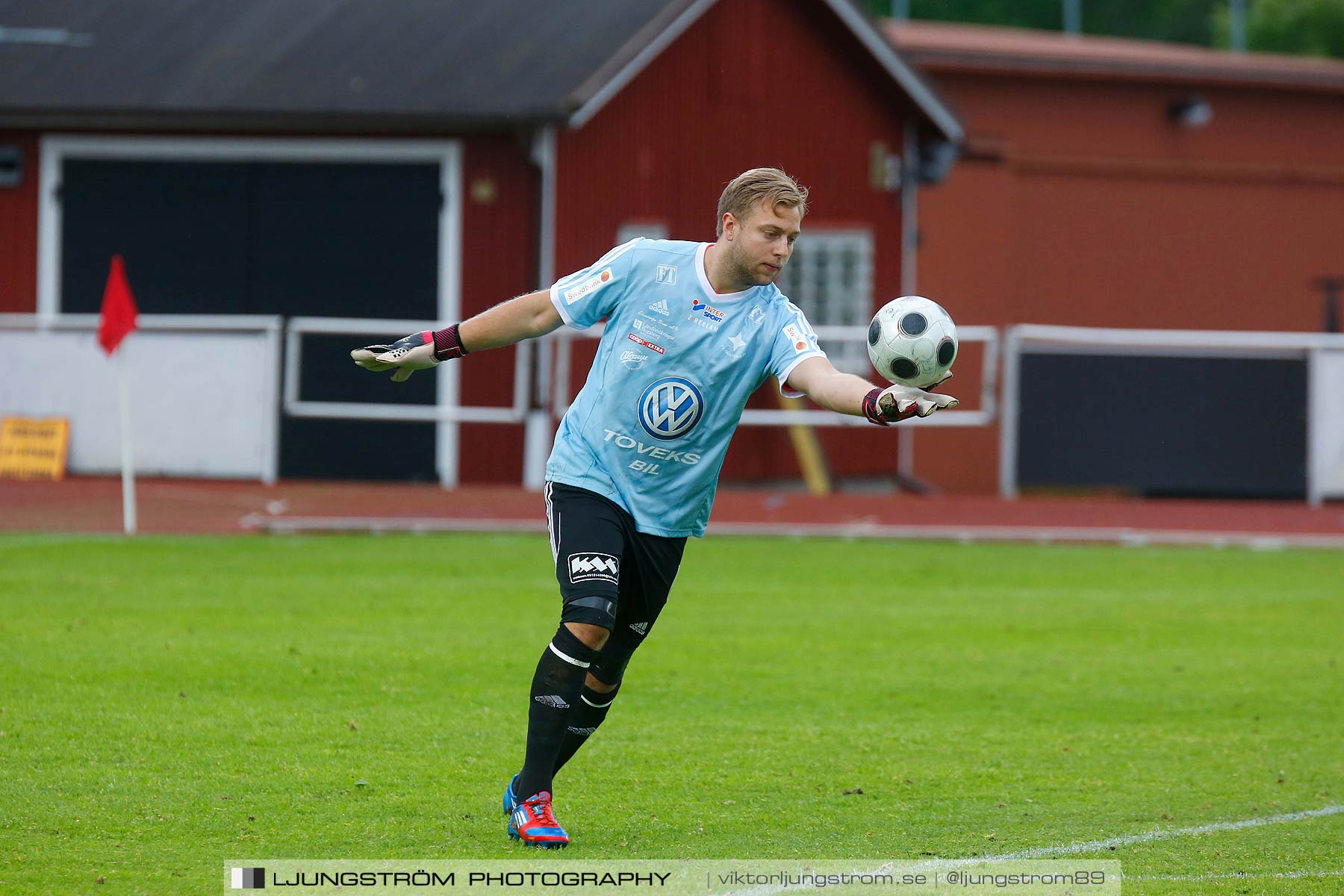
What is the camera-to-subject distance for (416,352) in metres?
6.25

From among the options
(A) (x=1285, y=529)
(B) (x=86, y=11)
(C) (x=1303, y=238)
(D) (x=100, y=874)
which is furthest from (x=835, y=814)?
(C) (x=1303, y=238)

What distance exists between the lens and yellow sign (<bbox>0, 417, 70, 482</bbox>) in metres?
19.2

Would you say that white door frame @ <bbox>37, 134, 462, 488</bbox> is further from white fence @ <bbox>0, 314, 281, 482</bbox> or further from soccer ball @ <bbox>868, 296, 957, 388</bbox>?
soccer ball @ <bbox>868, 296, 957, 388</bbox>

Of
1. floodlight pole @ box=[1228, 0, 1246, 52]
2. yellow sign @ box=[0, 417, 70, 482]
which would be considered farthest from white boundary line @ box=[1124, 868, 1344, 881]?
floodlight pole @ box=[1228, 0, 1246, 52]

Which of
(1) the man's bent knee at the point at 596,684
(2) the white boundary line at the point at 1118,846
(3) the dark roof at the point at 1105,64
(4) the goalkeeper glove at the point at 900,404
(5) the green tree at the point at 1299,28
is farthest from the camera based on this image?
(5) the green tree at the point at 1299,28

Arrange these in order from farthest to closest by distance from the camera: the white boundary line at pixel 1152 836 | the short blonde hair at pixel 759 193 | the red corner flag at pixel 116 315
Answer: the red corner flag at pixel 116 315, the short blonde hair at pixel 759 193, the white boundary line at pixel 1152 836

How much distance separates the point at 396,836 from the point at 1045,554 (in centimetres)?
1026

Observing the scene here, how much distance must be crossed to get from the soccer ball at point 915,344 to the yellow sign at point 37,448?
15004 millimetres

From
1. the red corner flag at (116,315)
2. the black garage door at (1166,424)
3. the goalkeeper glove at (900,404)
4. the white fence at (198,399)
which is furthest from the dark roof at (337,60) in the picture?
the goalkeeper glove at (900,404)

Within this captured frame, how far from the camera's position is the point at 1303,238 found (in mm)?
30016

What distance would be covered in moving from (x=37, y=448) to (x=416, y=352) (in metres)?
14.3

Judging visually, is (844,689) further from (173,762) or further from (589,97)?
(589,97)

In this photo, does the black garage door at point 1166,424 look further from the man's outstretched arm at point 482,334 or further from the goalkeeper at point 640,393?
the man's outstretched arm at point 482,334

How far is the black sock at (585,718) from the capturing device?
644 cm
